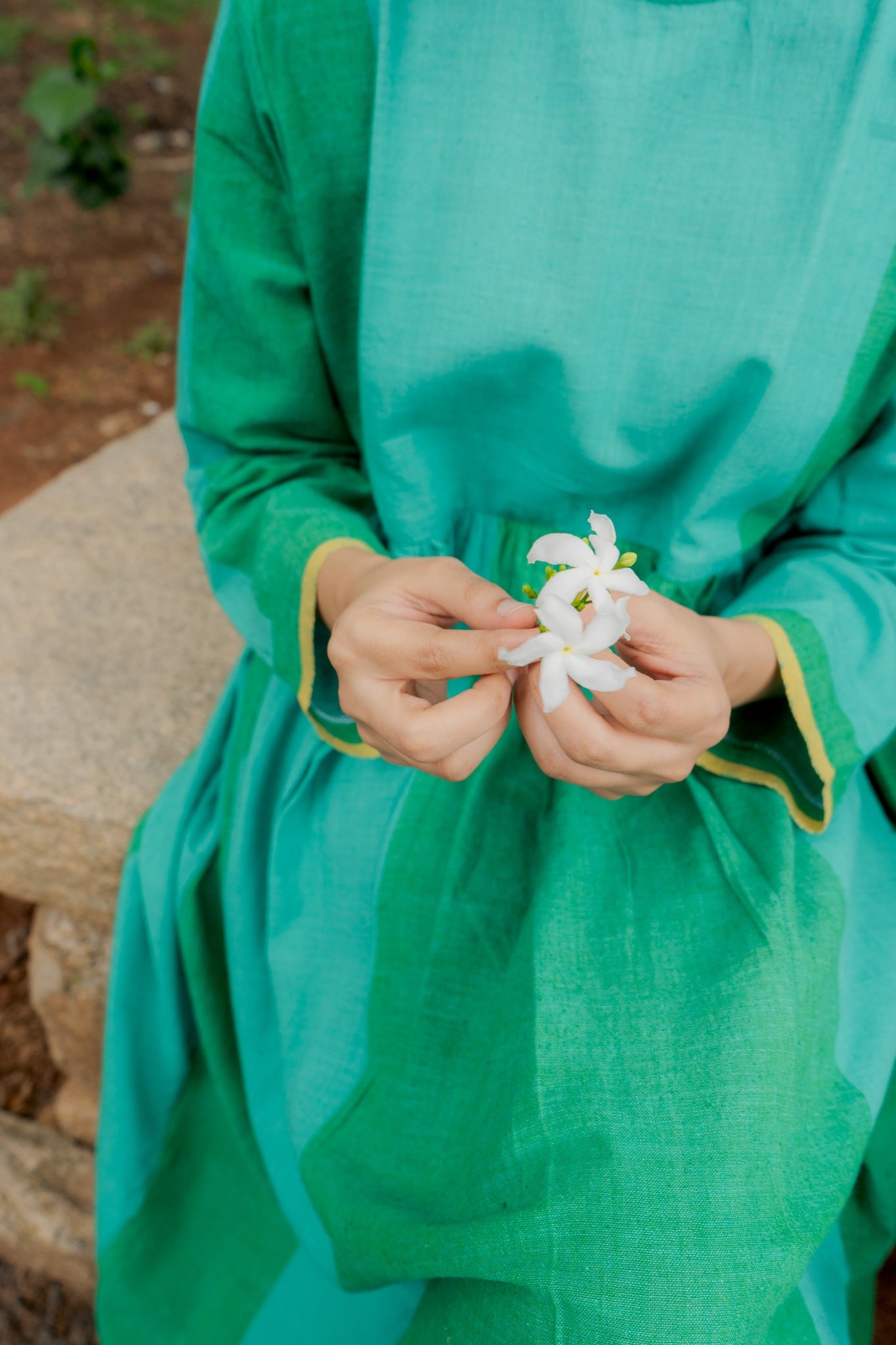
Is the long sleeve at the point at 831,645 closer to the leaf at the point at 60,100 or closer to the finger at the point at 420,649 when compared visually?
the finger at the point at 420,649

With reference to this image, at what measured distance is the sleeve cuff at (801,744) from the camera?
0.90 metres

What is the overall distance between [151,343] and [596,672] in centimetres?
337

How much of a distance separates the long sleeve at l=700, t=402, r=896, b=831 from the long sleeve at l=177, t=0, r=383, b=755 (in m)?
0.38

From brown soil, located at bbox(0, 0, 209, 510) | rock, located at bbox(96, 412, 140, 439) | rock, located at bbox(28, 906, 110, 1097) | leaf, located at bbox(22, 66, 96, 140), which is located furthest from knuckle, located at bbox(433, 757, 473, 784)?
leaf, located at bbox(22, 66, 96, 140)

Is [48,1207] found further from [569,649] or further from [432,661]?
[569,649]

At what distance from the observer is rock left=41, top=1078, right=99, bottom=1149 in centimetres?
172

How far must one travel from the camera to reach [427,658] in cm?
76

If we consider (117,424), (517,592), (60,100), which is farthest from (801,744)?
(60,100)

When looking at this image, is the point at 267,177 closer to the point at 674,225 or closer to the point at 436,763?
the point at 674,225

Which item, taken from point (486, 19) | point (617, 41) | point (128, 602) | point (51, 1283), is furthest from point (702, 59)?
point (51, 1283)

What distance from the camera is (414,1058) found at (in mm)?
901

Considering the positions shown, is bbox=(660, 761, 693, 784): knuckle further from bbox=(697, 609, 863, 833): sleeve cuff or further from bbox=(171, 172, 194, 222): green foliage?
bbox=(171, 172, 194, 222): green foliage

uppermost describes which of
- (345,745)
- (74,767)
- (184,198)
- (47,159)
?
(345,745)

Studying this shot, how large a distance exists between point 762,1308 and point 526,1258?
161mm
